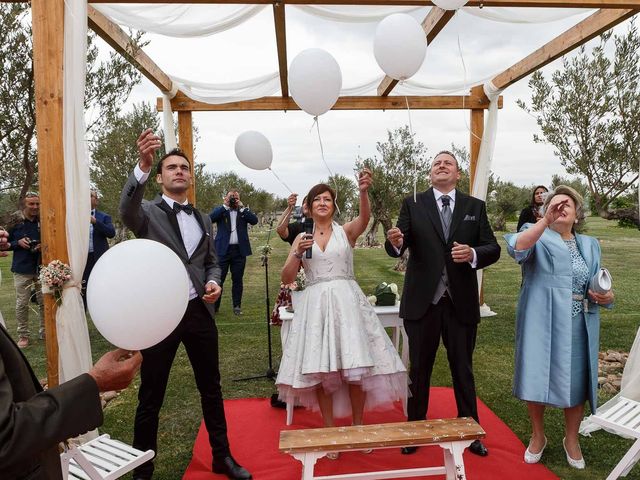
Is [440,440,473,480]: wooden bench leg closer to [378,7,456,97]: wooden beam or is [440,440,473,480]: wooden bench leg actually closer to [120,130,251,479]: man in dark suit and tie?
[120,130,251,479]: man in dark suit and tie

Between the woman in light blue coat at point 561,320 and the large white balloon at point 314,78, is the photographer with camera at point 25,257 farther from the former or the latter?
the woman in light blue coat at point 561,320

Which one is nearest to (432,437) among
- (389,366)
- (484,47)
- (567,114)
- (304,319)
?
(389,366)

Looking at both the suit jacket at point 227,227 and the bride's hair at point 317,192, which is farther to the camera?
the suit jacket at point 227,227

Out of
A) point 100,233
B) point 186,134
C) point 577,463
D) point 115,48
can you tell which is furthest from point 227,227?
point 577,463

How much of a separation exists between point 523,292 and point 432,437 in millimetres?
1302

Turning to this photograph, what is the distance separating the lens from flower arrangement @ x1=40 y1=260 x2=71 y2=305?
312 centimetres

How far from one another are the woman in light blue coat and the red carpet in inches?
8.6

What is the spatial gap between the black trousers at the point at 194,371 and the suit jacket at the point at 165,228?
0.46ft

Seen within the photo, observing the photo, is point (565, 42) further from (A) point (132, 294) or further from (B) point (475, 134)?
(A) point (132, 294)

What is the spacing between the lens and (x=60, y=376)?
10.6 feet

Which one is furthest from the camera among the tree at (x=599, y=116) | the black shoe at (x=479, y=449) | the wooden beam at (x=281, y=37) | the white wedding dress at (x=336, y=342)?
the tree at (x=599, y=116)

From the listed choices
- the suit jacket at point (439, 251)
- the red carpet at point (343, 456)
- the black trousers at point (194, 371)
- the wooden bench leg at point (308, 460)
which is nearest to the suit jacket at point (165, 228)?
the black trousers at point (194, 371)

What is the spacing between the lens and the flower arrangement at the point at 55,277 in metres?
3.12

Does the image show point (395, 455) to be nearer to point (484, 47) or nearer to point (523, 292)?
point (523, 292)
